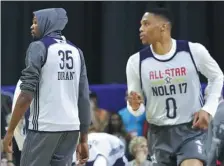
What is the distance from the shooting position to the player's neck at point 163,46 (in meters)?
6.75

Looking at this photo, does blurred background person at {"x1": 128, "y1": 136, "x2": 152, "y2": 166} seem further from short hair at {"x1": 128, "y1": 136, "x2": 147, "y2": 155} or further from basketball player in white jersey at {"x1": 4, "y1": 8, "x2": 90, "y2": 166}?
basketball player in white jersey at {"x1": 4, "y1": 8, "x2": 90, "y2": 166}

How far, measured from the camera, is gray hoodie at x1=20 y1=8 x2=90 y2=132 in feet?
19.7

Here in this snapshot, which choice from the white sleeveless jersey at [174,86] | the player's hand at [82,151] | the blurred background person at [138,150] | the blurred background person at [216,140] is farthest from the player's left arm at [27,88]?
the blurred background person at [138,150]

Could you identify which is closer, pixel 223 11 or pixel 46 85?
pixel 46 85

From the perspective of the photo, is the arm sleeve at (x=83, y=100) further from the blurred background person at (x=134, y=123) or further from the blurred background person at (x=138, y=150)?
the blurred background person at (x=134, y=123)

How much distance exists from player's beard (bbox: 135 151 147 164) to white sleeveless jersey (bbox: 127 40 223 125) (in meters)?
2.60

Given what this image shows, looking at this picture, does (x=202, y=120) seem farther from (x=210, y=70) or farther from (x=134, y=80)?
(x=134, y=80)

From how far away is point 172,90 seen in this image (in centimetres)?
664

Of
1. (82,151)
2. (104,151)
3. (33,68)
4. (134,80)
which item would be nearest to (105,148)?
(104,151)

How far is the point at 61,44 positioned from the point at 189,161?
4.50 feet

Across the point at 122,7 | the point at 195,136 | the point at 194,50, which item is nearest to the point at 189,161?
the point at 195,136

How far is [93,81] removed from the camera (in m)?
13.5

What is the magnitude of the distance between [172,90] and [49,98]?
110cm

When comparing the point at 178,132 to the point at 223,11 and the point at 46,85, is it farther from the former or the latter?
the point at 223,11
